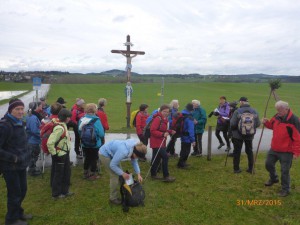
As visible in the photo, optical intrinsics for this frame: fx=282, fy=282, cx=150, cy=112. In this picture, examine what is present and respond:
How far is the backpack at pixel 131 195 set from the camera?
19.2 ft

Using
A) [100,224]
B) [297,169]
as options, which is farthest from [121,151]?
[297,169]

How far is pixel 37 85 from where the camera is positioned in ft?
40.9

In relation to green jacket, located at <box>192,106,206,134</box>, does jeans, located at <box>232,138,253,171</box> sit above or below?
below

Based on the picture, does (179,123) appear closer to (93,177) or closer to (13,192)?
(93,177)

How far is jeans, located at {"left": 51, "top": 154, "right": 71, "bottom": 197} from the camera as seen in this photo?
6.23 meters

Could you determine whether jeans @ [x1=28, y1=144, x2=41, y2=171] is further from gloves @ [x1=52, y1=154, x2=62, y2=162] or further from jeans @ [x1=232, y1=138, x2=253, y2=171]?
jeans @ [x1=232, y1=138, x2=253, y2=171]

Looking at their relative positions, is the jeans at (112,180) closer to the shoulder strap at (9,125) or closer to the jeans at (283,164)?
the shoulder strap at (9,125)

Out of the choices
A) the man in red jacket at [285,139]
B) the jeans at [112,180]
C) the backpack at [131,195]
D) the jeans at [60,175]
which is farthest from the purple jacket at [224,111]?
the jeans at [60,175]

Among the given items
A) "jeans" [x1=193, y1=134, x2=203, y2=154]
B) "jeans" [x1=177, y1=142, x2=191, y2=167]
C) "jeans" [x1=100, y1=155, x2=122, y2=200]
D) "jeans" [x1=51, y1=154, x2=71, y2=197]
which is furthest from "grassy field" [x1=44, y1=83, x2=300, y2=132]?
"jeans" [x1=100, y1=155, x2=122, y2=200]

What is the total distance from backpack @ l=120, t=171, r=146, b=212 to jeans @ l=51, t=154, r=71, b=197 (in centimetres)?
135

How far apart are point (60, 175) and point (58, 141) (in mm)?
792

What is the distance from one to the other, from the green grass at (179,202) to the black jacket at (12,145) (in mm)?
1272

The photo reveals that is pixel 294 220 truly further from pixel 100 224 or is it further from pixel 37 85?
pixel 37 85

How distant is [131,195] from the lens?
5.91m
